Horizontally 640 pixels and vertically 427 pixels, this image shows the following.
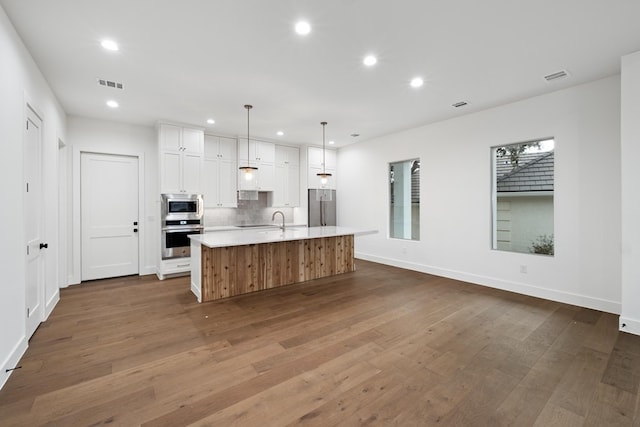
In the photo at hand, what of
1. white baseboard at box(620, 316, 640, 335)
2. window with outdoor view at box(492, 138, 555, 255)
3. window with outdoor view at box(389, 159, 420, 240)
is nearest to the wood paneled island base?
window with outdoor view at box(389, 159, 420, 240)

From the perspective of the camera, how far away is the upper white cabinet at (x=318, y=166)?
7156mm

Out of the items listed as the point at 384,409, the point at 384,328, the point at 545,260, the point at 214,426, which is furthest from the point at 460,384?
the point at 545,260

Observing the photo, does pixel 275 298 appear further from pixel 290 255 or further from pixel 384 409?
→ pixel 384 409

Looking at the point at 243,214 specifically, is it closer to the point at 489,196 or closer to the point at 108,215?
the point at 108,215

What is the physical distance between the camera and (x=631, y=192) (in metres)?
3.03

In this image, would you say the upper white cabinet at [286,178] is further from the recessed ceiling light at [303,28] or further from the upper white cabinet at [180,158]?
the recessed ceiling light at [303,28]

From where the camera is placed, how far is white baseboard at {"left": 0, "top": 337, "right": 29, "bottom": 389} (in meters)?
2.16

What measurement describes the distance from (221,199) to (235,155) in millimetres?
1050

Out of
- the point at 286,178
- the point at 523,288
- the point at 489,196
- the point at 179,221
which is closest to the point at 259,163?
the point at 286,178

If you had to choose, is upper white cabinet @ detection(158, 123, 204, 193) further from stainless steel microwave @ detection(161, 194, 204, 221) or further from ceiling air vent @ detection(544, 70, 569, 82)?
ceiling air vent @ detection(544, 70, 569, 82)

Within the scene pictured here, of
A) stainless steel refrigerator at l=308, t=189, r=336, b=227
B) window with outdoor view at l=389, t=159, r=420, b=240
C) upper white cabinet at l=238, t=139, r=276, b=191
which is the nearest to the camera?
window with outdoor view at l=389, t=159, r=420, b=240

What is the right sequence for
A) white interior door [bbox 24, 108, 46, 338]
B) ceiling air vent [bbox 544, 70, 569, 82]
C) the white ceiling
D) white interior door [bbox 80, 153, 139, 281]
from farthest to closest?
white interior door [bbox 80, 153, 139, 281], ceiling air vent [bbox 544, 70, 569, 82], white interior door [bbox 24, 108, 46, 338], the white ceiling

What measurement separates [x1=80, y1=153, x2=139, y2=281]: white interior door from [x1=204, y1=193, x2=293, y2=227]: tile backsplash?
4.68ft

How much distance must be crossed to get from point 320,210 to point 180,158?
3494 millimetres
